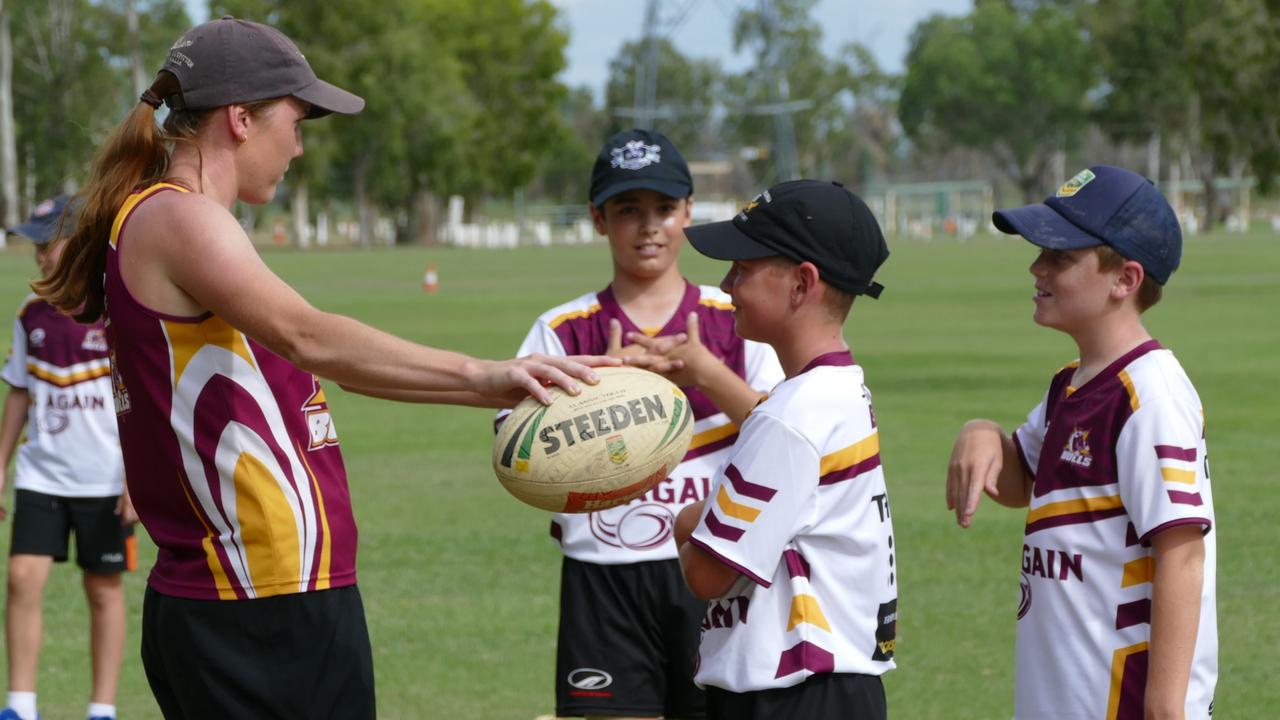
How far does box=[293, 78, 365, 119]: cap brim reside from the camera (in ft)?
13.1

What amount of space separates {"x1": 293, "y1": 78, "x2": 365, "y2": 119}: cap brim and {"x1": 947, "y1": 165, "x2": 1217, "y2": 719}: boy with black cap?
1.75 meters

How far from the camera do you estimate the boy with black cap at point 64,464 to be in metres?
7.27

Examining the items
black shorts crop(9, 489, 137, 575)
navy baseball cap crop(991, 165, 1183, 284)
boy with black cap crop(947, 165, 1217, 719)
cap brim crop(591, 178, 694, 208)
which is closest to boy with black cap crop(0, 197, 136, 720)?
black shorts crop(9, 489, 137, 575)

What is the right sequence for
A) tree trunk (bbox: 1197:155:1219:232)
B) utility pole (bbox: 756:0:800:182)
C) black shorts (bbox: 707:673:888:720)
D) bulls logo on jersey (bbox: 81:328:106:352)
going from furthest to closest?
tree trunk (bbox: 1197:155:1219:232) → utility pole (bbox: 756:0:800:182) → bulls logo on jersey (bbox: 81:328:106:352) → black shorts (bbox: 707:673:888:720)

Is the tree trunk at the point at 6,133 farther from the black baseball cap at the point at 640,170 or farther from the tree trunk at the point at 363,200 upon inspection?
the black baseball cap at the point at 640,170

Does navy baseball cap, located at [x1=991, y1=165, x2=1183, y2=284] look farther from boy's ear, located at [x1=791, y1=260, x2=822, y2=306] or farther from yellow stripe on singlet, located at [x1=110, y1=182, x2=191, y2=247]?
yellow stripe on singlet, located at [x1=110, y1=182, x2=191, y2=247]

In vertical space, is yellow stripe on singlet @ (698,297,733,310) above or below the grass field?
above

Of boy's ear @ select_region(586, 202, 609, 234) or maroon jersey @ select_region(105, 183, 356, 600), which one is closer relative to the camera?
maroon jersey @ select_region(105, 183, 356, 600)

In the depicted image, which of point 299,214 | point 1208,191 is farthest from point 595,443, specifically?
point 1208,191

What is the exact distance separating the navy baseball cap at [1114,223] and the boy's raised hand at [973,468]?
544 mm

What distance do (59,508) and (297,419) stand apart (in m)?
3.98

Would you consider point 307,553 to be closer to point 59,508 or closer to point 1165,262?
point 1165,262

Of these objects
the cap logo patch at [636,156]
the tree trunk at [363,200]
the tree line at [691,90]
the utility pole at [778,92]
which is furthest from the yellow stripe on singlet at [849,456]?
the utility pole at [778,92]

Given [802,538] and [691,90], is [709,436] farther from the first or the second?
[691,90]
